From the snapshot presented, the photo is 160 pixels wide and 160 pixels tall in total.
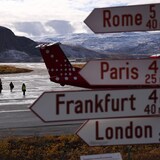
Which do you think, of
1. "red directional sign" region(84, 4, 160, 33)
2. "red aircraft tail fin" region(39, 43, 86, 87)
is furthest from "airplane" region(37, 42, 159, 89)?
"red directional sign" region(84, 4, 160, 33)

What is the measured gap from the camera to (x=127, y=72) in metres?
4.67

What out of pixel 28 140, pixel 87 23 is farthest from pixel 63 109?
pixel 28 140

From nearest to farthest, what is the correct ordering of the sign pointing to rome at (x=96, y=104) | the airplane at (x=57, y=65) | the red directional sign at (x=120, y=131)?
1. the sign pointing to rome at (x=96, y=104)
2. the red directional sign at (x=120, y=131)
3. the airplane at (x=57, y=65)

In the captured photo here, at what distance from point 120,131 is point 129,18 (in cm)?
138

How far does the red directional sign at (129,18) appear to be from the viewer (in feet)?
15.4

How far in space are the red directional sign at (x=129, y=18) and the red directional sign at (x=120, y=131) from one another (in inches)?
43.8

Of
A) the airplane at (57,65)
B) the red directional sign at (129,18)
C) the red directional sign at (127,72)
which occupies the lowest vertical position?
the airplane at (57,65)

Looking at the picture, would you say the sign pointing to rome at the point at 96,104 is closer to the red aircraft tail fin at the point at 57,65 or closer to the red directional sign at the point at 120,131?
the red directional sign at the point at 120,131

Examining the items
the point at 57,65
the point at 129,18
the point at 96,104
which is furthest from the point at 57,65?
the point at 96,104

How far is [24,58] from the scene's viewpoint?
192250 millimetres

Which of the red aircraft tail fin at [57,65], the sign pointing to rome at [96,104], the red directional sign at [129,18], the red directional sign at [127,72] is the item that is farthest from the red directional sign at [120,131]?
the red aircraft tail fin at [57,65]

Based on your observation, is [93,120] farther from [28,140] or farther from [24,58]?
[24,58]

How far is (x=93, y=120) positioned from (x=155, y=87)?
2.79 ft

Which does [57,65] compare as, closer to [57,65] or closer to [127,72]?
[57,65]
